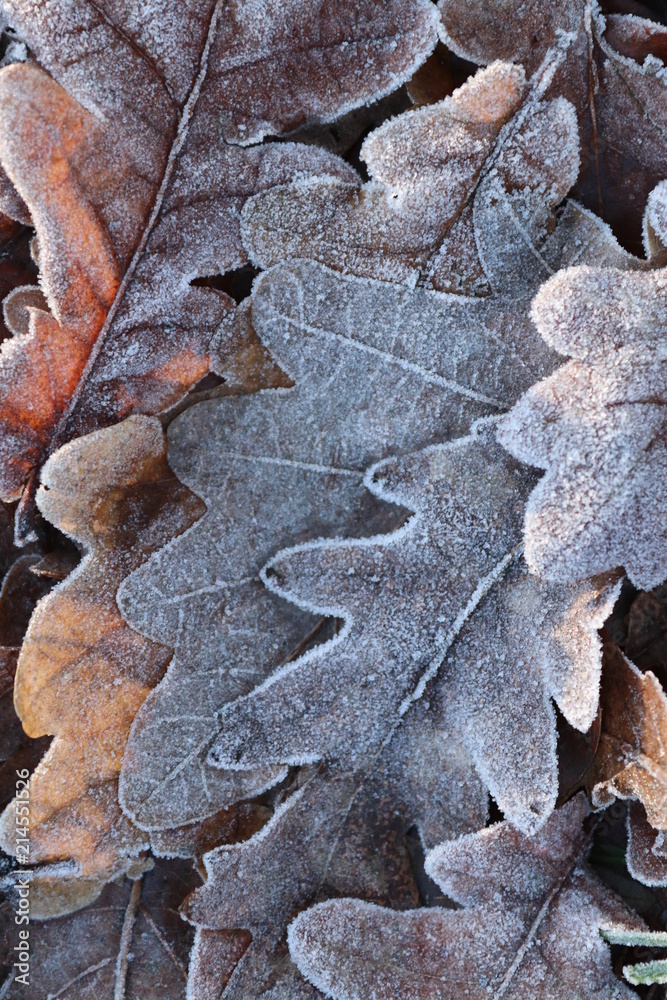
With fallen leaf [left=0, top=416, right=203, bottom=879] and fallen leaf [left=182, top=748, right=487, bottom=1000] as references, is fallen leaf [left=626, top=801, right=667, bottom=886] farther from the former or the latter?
fallen leaf [left=0, top=416, right=203, bottom=879]

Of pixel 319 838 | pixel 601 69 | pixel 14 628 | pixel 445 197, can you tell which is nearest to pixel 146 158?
pixel 445 197

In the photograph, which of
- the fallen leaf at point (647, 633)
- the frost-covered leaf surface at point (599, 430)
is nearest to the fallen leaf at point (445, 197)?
the frost-covered leaf surface at point (599, 430)

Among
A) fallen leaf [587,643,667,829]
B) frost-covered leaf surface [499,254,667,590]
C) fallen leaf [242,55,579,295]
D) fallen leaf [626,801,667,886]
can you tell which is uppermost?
fallen leaf [242,55,579,295]

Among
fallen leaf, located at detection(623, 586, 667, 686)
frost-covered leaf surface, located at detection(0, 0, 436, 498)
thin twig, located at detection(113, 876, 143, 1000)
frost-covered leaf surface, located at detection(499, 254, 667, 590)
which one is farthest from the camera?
thin twig, located at detection(113, 876, 143, 1000)

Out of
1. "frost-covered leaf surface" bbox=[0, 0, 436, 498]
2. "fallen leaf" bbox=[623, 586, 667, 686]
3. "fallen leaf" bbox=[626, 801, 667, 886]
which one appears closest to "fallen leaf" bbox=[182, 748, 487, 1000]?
"fallen leaf" bbox=[626, 801, 667, 886]

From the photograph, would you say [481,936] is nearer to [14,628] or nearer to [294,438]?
[294,438]

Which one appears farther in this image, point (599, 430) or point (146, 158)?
point (146, 158)

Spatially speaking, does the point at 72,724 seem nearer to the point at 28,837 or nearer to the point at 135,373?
the point at 28,837
